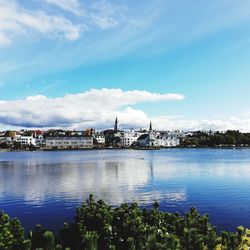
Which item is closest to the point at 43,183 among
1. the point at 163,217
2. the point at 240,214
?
the point at 240,214

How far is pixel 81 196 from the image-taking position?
38.8 metres

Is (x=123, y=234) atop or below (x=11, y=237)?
below

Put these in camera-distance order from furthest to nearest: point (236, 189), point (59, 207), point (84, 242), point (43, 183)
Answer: point (43, 183) → point (236, 189) → point (59, 207) → point (84, 242)

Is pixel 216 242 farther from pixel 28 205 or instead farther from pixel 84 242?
pixel 28 205

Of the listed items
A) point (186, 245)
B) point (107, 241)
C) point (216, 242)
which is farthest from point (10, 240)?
point (216, 242)

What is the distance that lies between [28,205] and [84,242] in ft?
Answer: 74.4

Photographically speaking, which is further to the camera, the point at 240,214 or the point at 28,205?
the point at 28,205

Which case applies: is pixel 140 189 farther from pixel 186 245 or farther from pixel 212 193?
pixel 186 245

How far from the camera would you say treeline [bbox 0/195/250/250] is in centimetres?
1361

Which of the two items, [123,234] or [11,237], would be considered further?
[123,234]

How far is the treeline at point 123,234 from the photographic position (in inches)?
536

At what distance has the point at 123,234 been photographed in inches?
619

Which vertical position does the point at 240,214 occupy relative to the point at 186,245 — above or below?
below

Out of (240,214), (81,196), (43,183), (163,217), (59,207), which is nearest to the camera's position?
(163,217)
